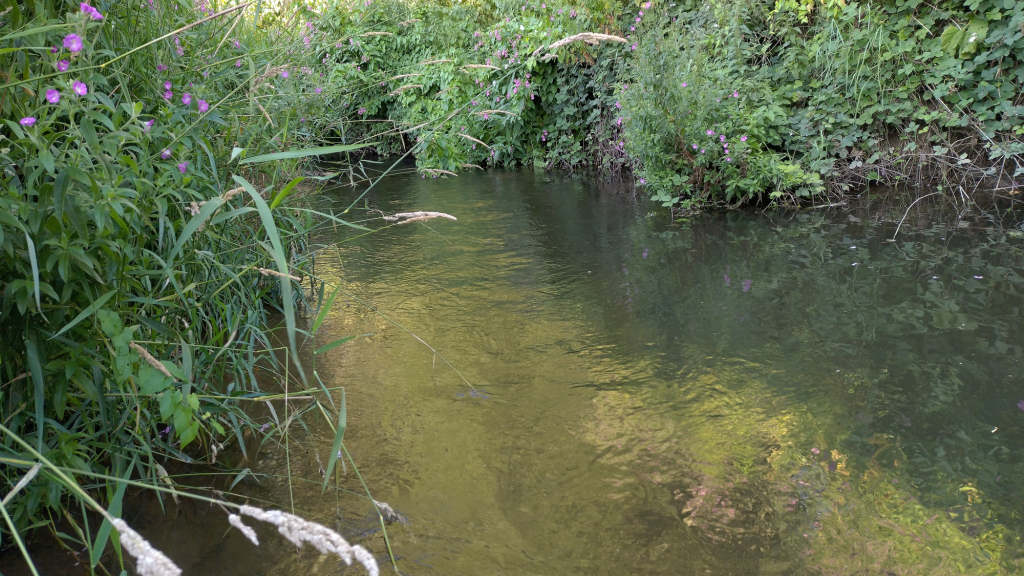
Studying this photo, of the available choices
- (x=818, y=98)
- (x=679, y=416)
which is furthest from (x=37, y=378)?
(x=818, y=98)

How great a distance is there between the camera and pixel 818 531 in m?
1.93

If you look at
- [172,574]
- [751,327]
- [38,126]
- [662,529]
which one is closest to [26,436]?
[38,126]

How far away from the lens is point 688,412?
102 inches

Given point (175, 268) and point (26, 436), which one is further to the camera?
point (175, 268)

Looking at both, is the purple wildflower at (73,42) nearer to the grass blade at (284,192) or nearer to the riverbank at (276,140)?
the riverbank at (276,140)

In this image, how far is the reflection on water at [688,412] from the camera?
6.28 ft

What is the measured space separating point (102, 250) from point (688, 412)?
1.80 metres

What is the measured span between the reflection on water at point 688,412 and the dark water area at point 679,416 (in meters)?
0.01

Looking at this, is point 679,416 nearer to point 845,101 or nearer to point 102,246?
point 102,246

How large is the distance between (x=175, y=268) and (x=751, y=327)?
2359mm

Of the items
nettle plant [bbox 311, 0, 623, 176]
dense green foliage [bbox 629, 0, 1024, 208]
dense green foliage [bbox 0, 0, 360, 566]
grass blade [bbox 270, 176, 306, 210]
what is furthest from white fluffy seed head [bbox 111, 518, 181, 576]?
nettle plant [bbox 311, 0, 623, 176]

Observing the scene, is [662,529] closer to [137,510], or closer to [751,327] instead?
[137,510]

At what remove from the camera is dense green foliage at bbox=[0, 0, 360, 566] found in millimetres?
1511

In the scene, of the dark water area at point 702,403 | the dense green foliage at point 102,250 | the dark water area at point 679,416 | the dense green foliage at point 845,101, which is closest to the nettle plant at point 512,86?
the dense green foliage at point 845,101
